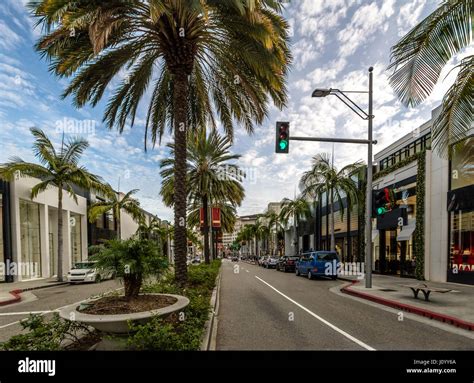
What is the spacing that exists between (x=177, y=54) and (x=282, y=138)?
15.1ft

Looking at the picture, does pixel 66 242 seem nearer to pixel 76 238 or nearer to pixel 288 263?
pixel 76 238

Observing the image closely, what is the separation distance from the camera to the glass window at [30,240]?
22.7 metres

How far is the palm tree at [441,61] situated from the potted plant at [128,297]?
666cm

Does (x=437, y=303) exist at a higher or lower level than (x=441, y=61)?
lower

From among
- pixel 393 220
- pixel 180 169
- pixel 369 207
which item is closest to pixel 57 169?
pixel 180 169

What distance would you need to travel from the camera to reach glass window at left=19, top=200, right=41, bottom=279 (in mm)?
22672

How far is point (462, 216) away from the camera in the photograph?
52.0ft

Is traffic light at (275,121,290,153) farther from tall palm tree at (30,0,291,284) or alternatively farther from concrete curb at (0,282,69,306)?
concrete curb at (0,282,69,306)

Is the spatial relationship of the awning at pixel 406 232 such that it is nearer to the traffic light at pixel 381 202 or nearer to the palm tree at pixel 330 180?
the palm tree at pixel 330 180

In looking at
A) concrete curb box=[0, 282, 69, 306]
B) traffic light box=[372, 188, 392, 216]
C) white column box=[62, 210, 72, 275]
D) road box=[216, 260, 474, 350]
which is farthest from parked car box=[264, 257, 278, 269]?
road box=[216, 260, 474, 350]

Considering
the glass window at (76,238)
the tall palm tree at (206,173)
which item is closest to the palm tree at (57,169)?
the tall palm tree at (206,173)

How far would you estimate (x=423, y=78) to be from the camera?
684 cm

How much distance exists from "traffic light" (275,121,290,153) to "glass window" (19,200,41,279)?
20.8m

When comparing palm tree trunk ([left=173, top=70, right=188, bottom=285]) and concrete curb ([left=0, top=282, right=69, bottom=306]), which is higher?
palm tree trunk ([left=173, top=70, right=188, bottom=285])
